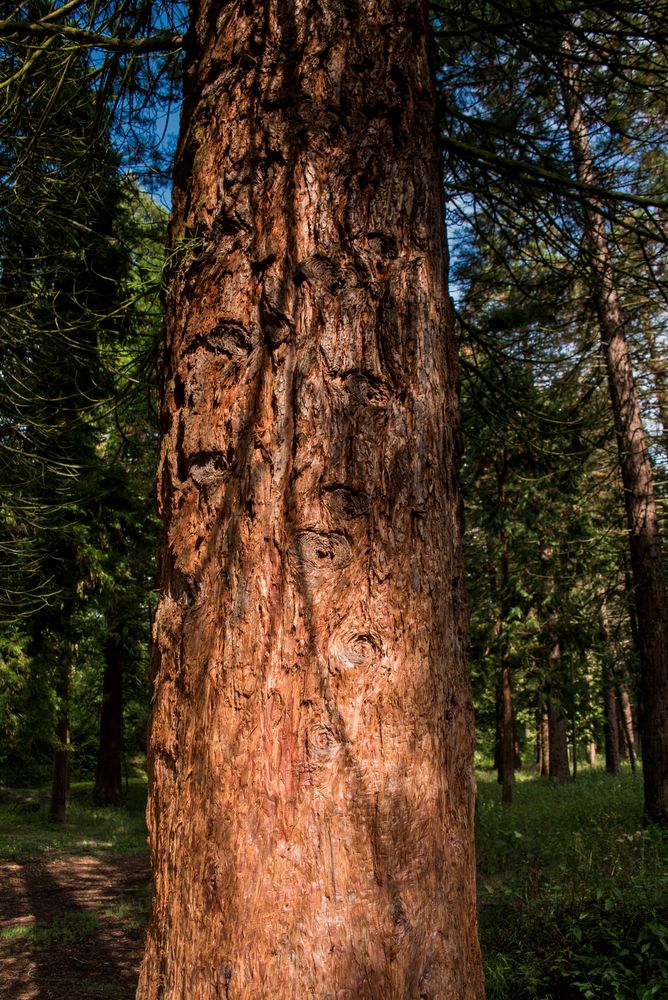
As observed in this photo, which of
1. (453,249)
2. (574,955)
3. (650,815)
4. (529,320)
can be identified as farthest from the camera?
(650,815)

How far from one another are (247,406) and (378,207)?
648 mm

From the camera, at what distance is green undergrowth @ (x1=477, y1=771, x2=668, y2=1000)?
412cm

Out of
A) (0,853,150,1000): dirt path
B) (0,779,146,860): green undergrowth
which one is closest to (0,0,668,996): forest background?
(0,779,146,860): green undergrowth

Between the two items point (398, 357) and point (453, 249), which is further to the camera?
point (453, 249)

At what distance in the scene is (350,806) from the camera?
5.16 ft

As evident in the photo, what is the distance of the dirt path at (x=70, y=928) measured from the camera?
20.8 ft

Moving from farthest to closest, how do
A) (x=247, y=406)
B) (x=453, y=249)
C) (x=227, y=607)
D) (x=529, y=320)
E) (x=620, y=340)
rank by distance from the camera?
1. (x=620, y=340)
2. (x=529, y=320)
3. (x=453, y=249)
4. (x=247, y=406)
5. (x=227, y=607)

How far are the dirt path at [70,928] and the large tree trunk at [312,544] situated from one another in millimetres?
5679

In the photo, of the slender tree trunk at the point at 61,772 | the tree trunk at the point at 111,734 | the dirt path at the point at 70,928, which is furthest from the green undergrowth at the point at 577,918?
the tree trunk at the point at 111,734

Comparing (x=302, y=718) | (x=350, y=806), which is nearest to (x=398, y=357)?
(x=302, y=718)

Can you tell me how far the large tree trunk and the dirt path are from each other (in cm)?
568

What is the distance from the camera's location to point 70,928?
804 cm

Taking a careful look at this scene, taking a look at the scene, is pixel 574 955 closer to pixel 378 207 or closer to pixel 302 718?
pixel 302 718

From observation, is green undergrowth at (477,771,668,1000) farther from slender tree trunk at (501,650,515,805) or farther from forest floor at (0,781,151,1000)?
slender tree trunk at (501,650,515,805)
